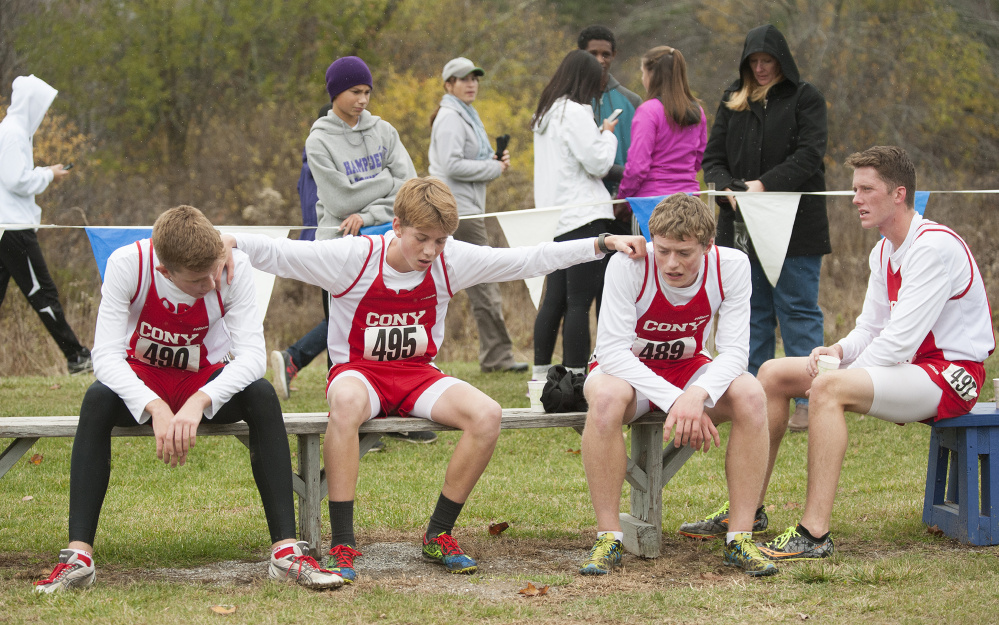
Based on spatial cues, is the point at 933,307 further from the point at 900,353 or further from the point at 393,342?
the point at 393,342

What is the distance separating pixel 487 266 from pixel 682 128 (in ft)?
8.56

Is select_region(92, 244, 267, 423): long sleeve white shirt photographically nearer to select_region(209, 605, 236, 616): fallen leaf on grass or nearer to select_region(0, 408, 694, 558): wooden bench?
select_region(0, 408, 694, 558): wooden bench

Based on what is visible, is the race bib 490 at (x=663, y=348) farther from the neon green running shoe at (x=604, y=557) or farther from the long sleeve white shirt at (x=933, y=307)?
the neon green running shoe at (x=604, y=557)

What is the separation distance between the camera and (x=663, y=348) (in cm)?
439

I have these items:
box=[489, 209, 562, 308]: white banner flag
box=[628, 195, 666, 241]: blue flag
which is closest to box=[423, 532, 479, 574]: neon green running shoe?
box=[489, 209, 562, 308]: white banner flag

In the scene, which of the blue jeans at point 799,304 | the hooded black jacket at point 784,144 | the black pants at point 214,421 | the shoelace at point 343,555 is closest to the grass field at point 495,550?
the shoelace at point 343,555

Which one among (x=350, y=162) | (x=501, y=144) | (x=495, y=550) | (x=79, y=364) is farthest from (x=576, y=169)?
(x=79, y=364)

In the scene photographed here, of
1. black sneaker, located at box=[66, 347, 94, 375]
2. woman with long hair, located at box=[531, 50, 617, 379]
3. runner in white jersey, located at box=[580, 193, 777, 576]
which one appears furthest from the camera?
black sneaker, located at box=[66, 347, 94, 375]

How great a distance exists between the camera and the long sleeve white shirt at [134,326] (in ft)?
12.4

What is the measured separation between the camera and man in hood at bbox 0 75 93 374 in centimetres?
752

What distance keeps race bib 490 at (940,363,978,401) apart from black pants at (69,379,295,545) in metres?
2.63

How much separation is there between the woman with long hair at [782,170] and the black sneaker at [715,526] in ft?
6.33

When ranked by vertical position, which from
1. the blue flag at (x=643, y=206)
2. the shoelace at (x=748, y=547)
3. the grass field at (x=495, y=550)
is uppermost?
the blue flag at (x=643, y=206)

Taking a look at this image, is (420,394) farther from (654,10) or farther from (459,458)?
(654,10)
